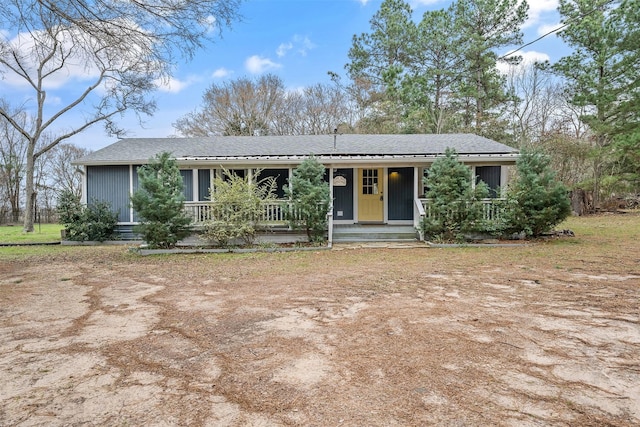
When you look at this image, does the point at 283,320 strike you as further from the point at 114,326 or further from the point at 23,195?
the point at 23,195

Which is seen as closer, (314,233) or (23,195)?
(314,233)

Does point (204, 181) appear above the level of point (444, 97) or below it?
below

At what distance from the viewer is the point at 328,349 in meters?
3.13

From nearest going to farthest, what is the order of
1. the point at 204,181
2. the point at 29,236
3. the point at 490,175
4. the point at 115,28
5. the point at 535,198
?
1. the point at 115,28
2. the point at 535,198
3. the point at 490,175
4. the point at 204,181
5. the point at 29,236

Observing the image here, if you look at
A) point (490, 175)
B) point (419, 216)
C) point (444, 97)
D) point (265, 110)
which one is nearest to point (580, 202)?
point (490, 175)

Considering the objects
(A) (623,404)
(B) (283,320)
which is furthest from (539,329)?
(B) (283,320)

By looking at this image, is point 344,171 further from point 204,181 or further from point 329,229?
point 204,181

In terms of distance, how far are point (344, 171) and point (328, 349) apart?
995 cm

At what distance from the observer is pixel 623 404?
7.22 feet

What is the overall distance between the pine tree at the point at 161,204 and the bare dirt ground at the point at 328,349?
3.06 meters

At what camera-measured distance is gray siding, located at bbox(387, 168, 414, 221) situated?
1264 centimetres

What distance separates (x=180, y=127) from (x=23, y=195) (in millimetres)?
10249

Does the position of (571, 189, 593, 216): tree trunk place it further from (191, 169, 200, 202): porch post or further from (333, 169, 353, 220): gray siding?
(191, 169, 200, 202): porch post

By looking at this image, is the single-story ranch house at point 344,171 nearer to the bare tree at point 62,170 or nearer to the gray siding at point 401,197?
the gray siding at point 401,197
